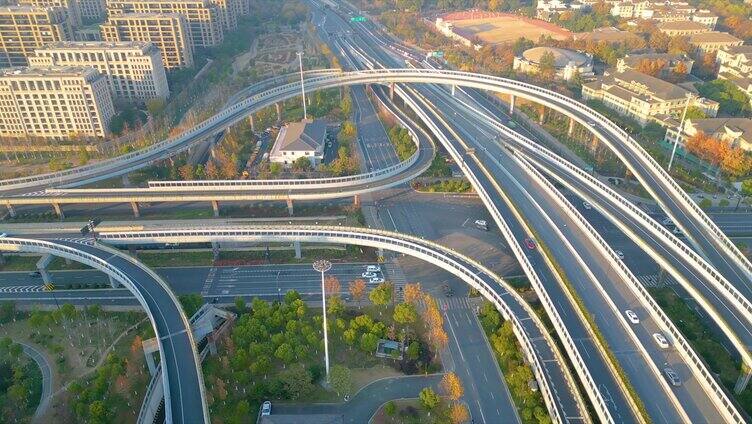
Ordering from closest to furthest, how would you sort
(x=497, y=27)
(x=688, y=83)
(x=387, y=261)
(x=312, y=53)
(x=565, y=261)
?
1. (x=565, y=261)
2. (x=387, y=261)
3. (x=688, y=83)
4. (x=312, y=53)
5. (x=497, y=27)

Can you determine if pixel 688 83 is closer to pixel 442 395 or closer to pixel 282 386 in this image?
pixel 442 395

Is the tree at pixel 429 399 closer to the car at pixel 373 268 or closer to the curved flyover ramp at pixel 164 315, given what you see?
the curved flyover ramp at pixel 164 315

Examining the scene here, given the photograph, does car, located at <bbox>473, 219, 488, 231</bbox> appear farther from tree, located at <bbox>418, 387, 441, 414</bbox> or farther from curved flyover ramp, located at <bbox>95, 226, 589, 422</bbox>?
tree, located at <bbox>418, 387, 441, 414</bbox>

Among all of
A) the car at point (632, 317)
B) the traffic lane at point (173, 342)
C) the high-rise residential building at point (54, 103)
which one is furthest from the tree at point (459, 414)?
the high-rise residential building at point (54, 103)

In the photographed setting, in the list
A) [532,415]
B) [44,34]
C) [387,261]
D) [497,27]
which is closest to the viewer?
[532,415]

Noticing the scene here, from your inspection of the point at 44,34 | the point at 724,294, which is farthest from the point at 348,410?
the point at 44,34

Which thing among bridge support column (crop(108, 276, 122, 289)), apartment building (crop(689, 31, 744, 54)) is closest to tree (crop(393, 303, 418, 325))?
bridge support column (crop(108, 276, 122, 289))
